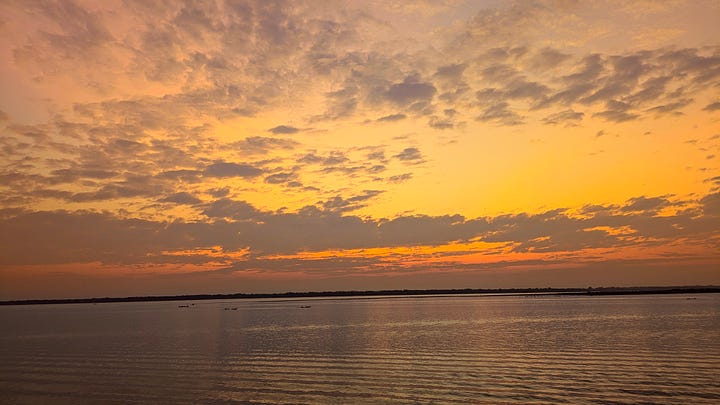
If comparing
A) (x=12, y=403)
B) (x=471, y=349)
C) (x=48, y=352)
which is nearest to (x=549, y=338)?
(x=471, y=349)

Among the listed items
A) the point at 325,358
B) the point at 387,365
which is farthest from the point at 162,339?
the point at 387,365

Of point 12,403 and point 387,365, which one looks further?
point 387,365

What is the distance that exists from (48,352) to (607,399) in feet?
212

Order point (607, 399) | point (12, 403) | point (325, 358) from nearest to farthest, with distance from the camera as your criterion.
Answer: point (607, 399), point (12, 403), point (325, 358)

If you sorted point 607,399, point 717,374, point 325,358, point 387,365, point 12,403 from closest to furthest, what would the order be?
point 607,399 → point 12,403 → point 717,374 → point 387,365 → point 325,358

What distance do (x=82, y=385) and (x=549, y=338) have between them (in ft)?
176

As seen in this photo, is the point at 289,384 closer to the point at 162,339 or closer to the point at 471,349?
the point at 471,349

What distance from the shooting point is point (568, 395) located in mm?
34812

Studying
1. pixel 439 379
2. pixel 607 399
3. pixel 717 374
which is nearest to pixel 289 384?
pixel 439 379

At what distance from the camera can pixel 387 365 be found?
50.0 m

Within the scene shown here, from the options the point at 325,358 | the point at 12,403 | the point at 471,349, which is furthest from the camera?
the point at 471,349

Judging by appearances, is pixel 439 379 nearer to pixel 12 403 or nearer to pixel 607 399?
pixel 607 399

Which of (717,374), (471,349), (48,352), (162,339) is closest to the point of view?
(717,374)

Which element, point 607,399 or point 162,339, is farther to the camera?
point 162,339
